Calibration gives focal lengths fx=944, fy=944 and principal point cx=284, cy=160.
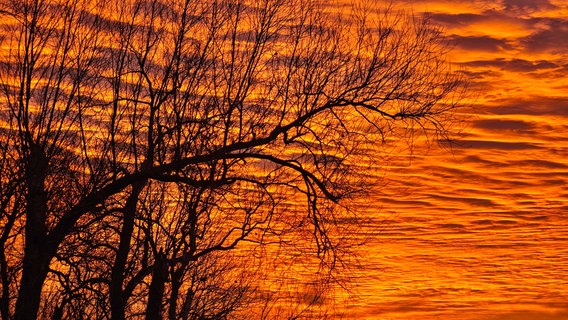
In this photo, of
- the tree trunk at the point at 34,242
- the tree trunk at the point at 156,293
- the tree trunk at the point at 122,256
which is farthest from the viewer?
the tree trunk at the point at 156,293

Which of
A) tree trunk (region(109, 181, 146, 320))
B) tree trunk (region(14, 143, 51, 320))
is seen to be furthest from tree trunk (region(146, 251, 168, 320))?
tree trunk (region(14, 143, 51, 320))

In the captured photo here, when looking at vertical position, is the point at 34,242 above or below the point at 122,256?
below

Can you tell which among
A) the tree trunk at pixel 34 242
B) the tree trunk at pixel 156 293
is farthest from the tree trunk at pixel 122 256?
the tree trunk at pixel 34 242

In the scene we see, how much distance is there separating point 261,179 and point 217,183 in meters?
1.18

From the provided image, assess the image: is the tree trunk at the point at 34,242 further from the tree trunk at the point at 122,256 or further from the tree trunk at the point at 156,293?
the tree trunk at the point at 156,293

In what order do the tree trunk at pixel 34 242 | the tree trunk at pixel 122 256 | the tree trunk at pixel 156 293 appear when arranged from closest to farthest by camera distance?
the tree trunk at pixel 34 242 → the tree trunk at pixel 122 256 → the tree trunk at pixel 156 293

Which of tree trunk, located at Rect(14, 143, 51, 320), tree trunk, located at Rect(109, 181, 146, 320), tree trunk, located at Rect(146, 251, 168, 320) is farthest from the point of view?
tree trunk, located at Rect(146, 251, 168, 320)

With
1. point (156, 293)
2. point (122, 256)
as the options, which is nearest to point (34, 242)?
point (122, 256)

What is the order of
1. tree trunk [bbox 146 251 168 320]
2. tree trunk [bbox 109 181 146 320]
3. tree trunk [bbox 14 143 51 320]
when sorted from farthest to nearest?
tree trunk [bbox 146 251 168 320] → tree trunk [bbox 109 181 146 320] → tree trunk [bbox 14 143 51 320]

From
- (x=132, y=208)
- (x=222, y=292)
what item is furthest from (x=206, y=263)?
(x=132, y=208)

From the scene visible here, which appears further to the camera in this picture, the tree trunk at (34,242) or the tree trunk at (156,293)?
the tree trunk at (156,293)

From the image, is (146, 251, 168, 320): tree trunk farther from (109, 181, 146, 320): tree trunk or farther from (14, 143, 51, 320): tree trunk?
(14, 143, 51, 320): tree trunk

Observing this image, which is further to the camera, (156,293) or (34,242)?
(156,293)

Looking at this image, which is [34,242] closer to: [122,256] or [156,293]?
[122,256]
